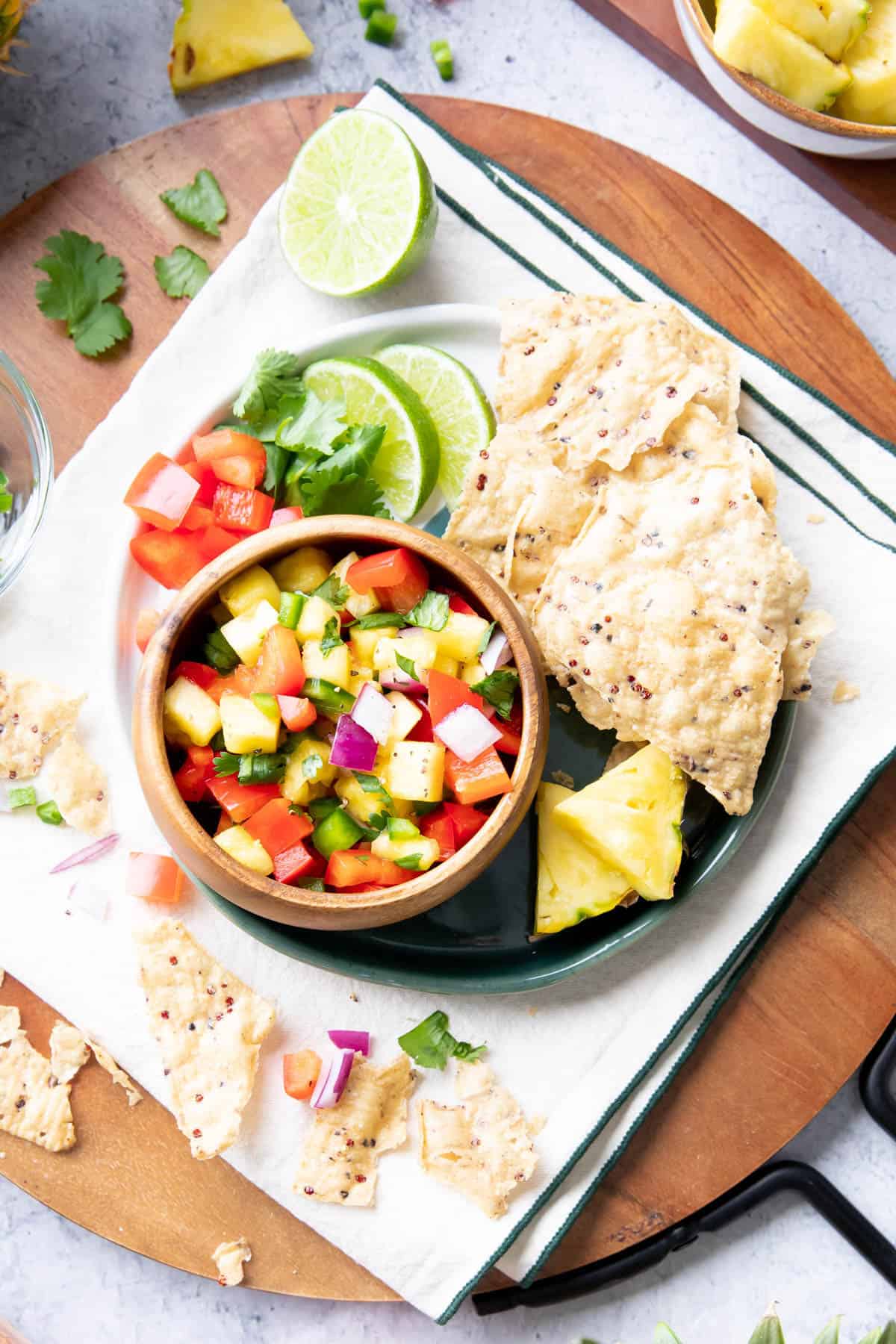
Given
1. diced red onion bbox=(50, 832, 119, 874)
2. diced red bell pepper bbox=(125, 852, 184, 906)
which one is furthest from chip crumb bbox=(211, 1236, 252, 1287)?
diced red onion bbox=(50, 832, 119, 874)

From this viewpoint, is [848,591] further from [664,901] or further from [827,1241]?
[827,1241]

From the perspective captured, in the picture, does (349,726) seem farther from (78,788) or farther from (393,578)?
(78,788)

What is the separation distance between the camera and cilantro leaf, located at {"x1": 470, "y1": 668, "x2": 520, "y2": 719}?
2492mm

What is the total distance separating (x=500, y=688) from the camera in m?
2.50

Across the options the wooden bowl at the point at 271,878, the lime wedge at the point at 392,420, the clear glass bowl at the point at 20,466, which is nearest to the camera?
the wooden bowl at the point at 271,878

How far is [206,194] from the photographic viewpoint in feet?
9.89

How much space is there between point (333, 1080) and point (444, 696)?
101cm

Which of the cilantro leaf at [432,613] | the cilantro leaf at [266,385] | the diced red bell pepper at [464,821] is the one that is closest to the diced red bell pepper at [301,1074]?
the diced red bell pepper at [464,821]

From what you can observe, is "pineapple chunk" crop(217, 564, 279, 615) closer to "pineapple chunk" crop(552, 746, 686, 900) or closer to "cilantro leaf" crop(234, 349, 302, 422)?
"cilantro leaf" crop(234, 349, 302, 422)

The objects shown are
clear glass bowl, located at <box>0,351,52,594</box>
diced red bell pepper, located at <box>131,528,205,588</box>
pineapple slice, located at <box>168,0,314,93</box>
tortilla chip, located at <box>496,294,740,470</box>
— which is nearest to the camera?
tortilla chip, located at <box>496,294,740,470</box>

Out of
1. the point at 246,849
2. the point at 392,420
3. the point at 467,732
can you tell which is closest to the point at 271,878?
the point at 246,849

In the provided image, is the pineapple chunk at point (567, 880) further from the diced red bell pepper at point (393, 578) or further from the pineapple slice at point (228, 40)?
the pineapple slice at point (228, 40)

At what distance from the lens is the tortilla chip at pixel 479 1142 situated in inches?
109

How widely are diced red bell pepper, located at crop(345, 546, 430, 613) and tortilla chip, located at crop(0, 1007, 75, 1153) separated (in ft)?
4.69
